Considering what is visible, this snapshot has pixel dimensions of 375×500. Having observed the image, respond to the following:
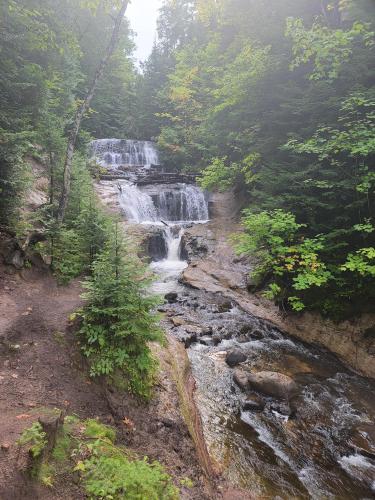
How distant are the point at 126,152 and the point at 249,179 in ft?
67.5

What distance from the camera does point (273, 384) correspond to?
23.7ft

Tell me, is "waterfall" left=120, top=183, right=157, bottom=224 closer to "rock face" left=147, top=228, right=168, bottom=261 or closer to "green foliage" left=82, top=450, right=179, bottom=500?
"rock face" left=147, top=228, right=168, bottom=261

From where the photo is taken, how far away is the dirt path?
3582 millimetres

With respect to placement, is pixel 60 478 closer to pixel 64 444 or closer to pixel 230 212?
pixel 64 444

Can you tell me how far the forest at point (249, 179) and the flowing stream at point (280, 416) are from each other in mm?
1451

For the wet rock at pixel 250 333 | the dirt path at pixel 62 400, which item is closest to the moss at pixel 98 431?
the dirt path at pixel 62 400

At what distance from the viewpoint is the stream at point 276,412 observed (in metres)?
5.21

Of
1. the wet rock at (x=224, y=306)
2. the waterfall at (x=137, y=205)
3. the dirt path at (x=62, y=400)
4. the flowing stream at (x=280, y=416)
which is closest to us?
the dirt path at (x=62, y=400)

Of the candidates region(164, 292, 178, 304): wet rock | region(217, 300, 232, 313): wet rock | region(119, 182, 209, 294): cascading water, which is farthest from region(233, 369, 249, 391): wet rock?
region(119, 182, 209, 294): cascading water

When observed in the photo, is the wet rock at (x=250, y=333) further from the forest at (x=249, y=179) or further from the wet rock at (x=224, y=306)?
the wet rock at (x=224, y=306)

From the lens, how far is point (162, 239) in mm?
17859

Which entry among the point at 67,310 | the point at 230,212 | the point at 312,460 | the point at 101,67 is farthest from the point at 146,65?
the point at 312,460

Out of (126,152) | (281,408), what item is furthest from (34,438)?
(126,152)

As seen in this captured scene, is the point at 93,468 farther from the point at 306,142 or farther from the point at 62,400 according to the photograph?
the point at 306,142
